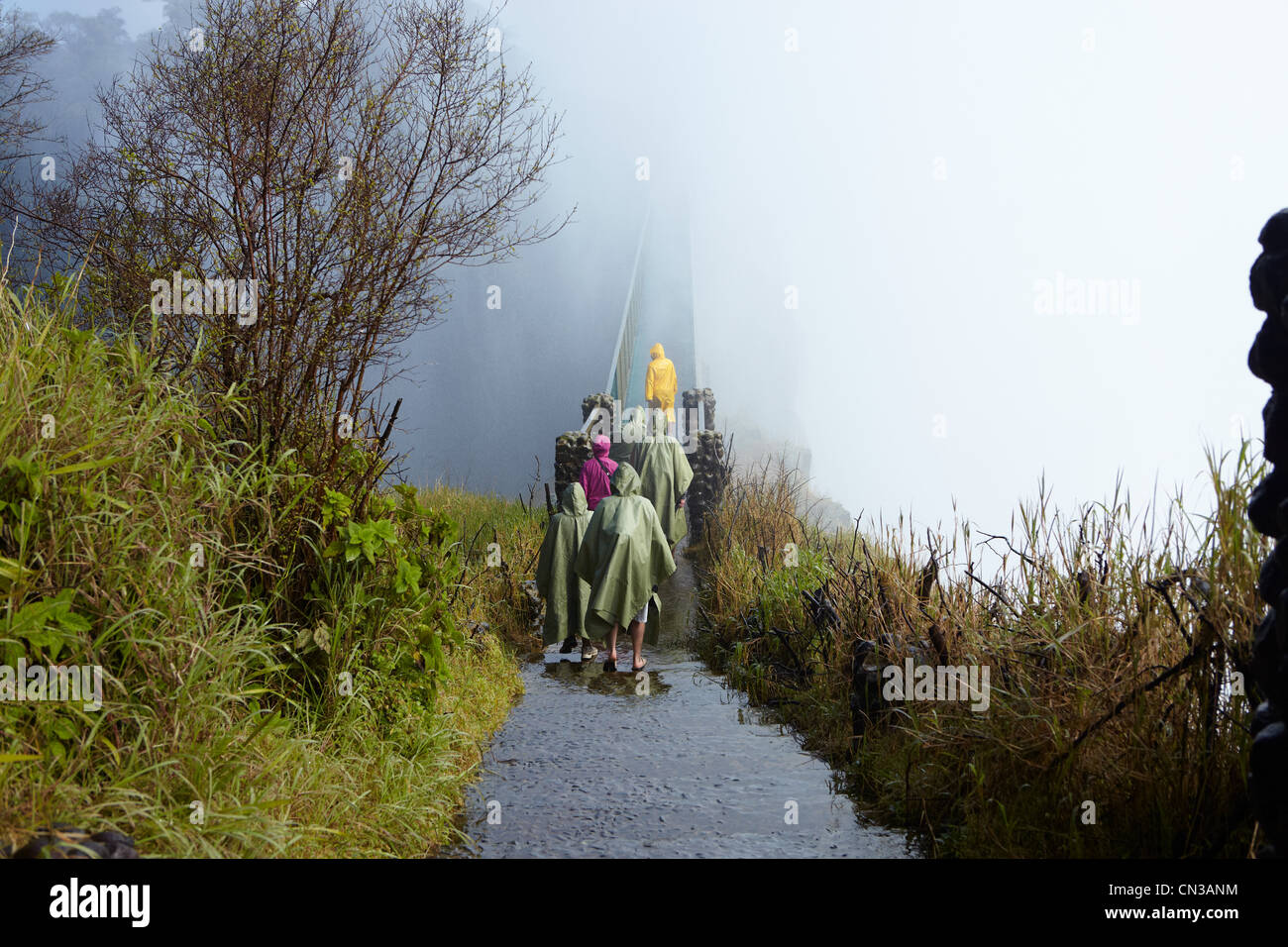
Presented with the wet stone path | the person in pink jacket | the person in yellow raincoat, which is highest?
the person in yellow raincoat

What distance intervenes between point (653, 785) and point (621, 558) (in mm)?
Answer: 2788

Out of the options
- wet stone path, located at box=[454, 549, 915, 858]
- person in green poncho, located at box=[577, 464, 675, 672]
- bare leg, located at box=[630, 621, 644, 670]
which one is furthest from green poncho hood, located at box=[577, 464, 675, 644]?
wet stone path, located at box=[454, 549, 915, 858]

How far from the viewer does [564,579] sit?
767 centimetres

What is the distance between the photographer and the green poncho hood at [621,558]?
727 centimetres

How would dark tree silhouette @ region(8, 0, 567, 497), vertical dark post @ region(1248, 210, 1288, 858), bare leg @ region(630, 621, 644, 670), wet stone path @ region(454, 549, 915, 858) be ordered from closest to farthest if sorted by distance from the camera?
vertical dark post @ region(1248, 210, 1288, 858) < wet stone path @ region(454, 549, 915, 858) < dark tree silhouette @ region(8, 0, 567, 497) < bare leg @ region(630, 621, 644, 670)

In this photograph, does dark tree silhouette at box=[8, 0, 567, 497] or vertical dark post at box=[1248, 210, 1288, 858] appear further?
dark tree silhouette at box=[8, 0, 567, 497]

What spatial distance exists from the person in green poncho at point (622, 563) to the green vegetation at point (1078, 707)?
2.09 m

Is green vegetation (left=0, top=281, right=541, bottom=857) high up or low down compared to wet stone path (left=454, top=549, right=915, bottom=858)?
up

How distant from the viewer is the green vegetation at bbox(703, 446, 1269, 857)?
3.21 m

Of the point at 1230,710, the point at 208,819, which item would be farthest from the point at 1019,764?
the point at 208,819

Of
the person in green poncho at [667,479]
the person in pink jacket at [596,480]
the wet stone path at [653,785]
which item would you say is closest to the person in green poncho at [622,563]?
the wet stone path at [653,785]

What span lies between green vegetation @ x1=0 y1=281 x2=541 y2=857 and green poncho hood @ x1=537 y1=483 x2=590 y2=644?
2312mm

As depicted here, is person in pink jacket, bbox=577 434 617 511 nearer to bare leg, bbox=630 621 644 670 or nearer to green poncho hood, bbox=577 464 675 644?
green poncho hood, bbox=577 464 675 644
